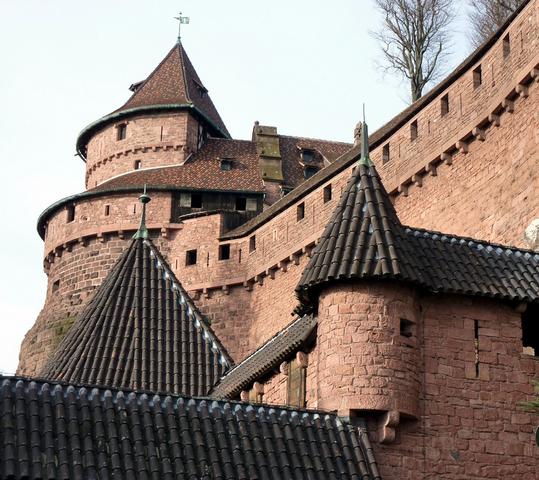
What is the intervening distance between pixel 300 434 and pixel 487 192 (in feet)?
36.4

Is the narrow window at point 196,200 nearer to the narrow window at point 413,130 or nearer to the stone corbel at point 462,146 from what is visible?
the narrow window at point 413,130

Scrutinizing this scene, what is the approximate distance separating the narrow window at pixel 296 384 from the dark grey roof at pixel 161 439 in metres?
1.68

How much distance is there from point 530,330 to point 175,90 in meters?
26.7

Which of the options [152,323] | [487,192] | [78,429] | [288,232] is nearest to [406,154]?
[487,192]

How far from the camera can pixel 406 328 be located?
1415cm

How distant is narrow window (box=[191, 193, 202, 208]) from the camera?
36406 millimetres

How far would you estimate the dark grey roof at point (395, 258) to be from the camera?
14109 millimetres

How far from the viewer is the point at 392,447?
13680 mm

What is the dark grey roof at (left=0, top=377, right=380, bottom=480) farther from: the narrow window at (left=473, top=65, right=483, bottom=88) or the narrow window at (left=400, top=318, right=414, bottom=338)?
the narrow window at (left=473, top=65, right=483, bottom=88)

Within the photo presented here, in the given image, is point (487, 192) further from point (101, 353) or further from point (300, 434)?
point (300, 434)

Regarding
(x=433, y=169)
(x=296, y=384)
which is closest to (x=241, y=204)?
(x=433, y=169)

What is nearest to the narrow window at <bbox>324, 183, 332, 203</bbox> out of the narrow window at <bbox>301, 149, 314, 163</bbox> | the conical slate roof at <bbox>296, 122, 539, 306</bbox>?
the narrow window at <bbox>301, 149, 314, 163</bbox>

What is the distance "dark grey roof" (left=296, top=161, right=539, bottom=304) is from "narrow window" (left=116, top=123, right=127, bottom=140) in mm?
25119

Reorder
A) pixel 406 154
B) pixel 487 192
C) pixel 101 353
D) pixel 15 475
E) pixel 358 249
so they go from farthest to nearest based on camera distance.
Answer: pixel 406 154 → pixel 487 192 → pixel 101 353 → pixel 358 249 → pixel 15 475
